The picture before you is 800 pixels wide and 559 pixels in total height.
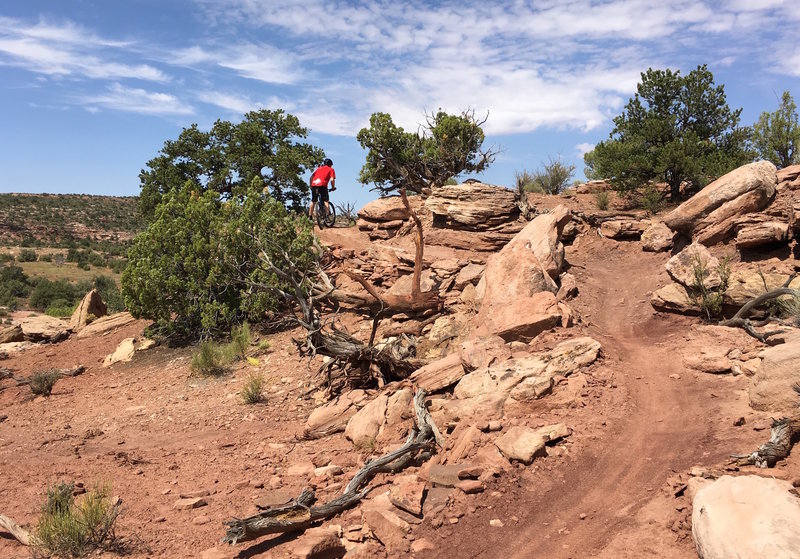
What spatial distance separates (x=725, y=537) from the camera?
145 inches

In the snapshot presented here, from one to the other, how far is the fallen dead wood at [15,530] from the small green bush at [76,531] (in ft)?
0.76

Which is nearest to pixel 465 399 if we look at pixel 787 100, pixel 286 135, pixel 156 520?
pixel 156 520

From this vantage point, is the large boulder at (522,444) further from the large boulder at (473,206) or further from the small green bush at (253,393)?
the large boulder at (473,206)

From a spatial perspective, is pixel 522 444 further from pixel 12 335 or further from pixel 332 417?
pixel 12 335

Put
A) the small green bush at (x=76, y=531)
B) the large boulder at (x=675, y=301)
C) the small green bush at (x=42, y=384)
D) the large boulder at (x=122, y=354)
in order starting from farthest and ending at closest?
the large boulder at (x=122, y=354)
the small green bush at (x=42, y=384)
the large boulder at (x=675, y=301)
the small green bush at (x=76, y=531)

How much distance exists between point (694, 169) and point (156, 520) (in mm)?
17917

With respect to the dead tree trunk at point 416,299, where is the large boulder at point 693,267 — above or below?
above

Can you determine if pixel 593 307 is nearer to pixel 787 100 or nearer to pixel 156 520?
pixel 156 520

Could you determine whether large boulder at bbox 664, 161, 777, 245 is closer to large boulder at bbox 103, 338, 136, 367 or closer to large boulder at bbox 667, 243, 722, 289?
large boulder at bbox 667, 243, 722, 289

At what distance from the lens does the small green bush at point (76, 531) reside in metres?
5.35

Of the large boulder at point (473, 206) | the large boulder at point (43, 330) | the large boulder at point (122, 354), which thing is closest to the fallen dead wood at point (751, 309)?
the large boulder at point (473, 206)

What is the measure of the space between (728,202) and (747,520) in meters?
10.3

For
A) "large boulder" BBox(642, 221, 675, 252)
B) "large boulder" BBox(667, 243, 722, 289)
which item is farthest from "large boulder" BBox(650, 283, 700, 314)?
"large boulder" BBox(642, 221, 675, 252)

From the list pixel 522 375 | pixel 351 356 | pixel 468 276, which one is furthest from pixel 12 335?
pixel 522 375
